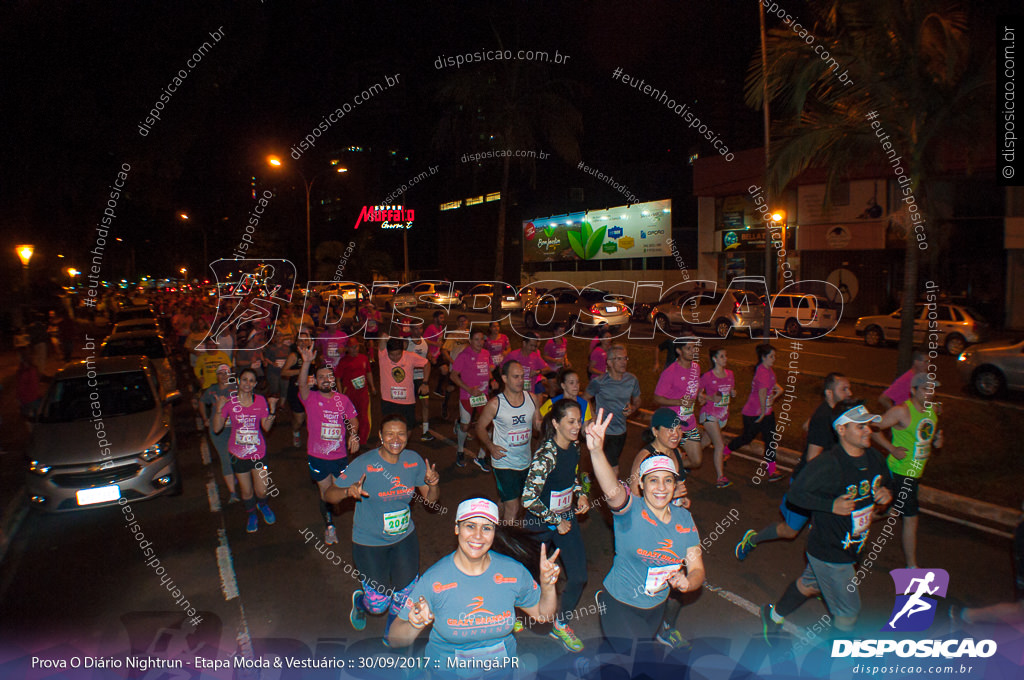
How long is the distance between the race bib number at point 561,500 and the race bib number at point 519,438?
39.0 inches

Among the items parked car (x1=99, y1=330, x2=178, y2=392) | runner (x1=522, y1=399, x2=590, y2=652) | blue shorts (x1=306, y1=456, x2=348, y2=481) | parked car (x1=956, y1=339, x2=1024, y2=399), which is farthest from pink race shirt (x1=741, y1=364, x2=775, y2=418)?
parked car (x1=99, y1=330, x2=178, y2=392)

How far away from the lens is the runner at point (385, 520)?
4.33 metres

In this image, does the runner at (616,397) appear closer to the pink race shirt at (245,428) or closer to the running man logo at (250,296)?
the pink race shirt at (245,428)

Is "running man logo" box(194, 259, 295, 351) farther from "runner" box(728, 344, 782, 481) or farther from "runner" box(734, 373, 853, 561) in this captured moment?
"runner" box(734, 373, 853, 561)

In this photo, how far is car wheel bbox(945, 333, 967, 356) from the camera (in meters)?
18.2

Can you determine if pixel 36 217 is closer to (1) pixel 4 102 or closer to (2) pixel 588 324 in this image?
(1) pixel 4 102

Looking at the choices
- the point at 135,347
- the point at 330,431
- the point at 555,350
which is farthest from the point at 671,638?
the point at 135,347

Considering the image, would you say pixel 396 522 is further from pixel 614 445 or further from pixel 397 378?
pixel 397 378

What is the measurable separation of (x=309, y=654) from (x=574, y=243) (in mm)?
38224

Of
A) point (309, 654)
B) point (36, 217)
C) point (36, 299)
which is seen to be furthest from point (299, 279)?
point (309, 654)

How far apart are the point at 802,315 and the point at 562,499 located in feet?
67.1

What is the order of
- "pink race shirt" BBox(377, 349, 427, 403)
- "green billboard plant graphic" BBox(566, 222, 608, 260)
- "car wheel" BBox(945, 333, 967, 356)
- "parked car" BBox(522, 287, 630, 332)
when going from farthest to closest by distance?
"green billboard plant graphic" BBox(566, 222, 608, 260) < "parked car" BBox(522, 287, 630, 332) < "car wheel" BBox(945, 333, 967, 356) < "pink race shirt" BBox(377, 349, 427, 403)

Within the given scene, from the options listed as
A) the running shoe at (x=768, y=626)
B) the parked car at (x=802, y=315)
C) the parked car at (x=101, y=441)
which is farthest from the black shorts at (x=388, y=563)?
the parked car at (x=802, y=315)

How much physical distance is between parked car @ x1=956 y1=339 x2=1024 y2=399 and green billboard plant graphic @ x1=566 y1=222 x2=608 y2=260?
89.1ft
